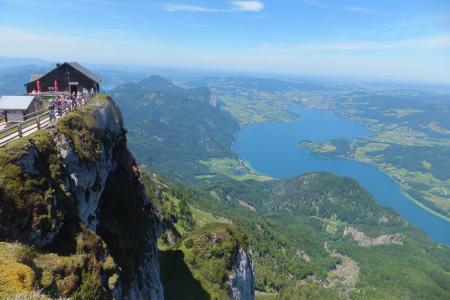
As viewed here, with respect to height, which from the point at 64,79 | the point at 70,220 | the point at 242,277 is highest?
the point at 64,79

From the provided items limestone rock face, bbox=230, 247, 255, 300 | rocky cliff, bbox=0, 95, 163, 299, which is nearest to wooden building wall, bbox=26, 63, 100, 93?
rocky cliff, bbox=0, 95, 163, 299

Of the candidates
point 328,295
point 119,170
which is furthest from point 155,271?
point 328,295

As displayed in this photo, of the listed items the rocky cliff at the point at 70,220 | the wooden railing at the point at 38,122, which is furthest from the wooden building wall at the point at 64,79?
the rocky cliff at the point at 70,220

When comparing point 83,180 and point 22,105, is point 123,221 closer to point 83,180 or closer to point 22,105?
point 83,180

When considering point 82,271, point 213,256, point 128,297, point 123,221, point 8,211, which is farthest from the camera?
point 213,256

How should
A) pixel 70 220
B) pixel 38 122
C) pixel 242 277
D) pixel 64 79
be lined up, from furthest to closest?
pixel 242 277
pixel 64 79
pixel 38 122
pixel 70 220

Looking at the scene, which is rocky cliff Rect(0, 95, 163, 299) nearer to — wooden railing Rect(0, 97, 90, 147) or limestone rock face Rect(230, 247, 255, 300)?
wooden railing Rect(0, 97, 90, 147)

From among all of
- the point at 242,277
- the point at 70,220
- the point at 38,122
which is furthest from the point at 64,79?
the point at 242,277

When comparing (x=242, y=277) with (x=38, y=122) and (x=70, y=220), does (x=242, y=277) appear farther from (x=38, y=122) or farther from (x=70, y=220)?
(x=38, y=122)

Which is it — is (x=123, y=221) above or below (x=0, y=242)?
below
